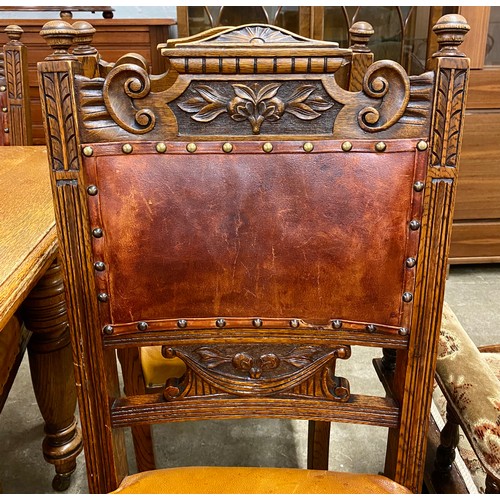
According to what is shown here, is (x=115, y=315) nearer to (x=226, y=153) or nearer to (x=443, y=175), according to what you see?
(x=226, y=153)

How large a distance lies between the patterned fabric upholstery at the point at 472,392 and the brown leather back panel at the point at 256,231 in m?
0.23

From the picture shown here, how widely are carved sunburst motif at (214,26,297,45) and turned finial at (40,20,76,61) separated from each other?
0.54 ft

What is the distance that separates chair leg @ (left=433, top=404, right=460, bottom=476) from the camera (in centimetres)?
107

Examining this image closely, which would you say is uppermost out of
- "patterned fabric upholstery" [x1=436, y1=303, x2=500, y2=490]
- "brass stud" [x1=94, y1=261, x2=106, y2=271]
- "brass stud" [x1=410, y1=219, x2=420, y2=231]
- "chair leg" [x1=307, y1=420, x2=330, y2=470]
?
"brass stud" [x1=410, y1=219, x2=420, y2=231]

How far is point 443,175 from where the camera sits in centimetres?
65

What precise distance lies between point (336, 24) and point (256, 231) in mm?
2036

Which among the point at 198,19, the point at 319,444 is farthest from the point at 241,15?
the point at 319,444

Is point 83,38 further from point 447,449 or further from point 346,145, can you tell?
point 447,449

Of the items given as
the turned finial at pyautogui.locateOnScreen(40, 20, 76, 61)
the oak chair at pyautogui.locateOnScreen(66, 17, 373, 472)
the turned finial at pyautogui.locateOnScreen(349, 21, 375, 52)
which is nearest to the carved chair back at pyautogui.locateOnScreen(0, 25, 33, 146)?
the oak chair at pyautogui.locateOnScreen(66, 17, 373, 472)

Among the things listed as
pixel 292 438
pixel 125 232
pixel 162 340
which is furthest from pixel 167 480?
pixel 292 438

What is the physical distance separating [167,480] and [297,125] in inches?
21.2

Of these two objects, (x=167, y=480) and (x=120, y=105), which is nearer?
(x=120, y=105)

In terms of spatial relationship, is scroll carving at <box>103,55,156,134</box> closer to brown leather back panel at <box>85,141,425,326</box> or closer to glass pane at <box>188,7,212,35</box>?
brown leather back panel at <box>85,141,425,326</box>

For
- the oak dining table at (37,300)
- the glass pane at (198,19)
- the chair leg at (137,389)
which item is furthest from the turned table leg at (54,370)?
the glass pane at (198,19)
